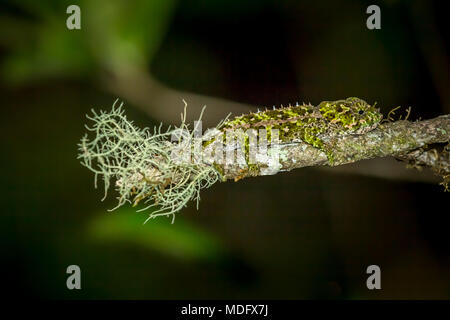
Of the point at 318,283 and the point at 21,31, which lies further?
the point at 318,283

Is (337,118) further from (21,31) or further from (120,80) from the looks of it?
(21,31)

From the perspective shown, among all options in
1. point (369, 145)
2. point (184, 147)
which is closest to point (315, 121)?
point (369, 145)

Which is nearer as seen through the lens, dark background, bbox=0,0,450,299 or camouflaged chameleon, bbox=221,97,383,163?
camouflaged chameleon, bbox=221,97,383,163

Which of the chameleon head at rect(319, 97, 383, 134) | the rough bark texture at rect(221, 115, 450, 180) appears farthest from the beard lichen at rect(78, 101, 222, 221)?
the chameleon head at rect(319, 97, 383, 134)

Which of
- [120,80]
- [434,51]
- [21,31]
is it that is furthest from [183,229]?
[434,51]

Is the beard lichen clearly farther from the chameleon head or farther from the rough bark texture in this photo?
the chameleon head

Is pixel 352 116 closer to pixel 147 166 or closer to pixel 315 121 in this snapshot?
pixel 315 121

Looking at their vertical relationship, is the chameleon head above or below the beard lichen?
above
